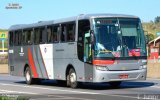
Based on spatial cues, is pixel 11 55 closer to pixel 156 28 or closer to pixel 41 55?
pixel 41 55

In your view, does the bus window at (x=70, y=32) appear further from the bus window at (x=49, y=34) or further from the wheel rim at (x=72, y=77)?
the bus window at (x=49, y=34)

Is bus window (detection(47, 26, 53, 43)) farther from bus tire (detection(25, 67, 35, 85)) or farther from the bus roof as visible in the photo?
bus tire (detection(25, 67, 35, 85))

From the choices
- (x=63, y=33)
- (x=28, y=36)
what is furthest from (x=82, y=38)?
(x=28, y=36)

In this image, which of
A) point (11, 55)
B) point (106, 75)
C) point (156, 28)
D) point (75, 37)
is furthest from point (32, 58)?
point (156, 28)

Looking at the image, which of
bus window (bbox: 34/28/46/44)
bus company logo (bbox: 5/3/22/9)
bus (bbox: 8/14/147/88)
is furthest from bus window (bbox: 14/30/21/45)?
bus company logo (bbox: 5/3/22/9)

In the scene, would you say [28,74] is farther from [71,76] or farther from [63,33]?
[71,76]

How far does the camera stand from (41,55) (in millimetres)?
27250

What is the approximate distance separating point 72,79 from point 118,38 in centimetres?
321

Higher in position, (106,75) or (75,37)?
(75,37)

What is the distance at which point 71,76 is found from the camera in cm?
2389

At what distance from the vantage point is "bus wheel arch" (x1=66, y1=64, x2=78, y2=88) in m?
23.6

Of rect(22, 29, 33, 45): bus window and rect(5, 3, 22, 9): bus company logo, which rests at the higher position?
rect(5, 3, 22, 9): bus company logo

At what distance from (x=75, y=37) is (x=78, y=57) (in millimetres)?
911

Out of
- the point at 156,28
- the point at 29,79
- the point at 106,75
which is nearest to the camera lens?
the point at 106,75
